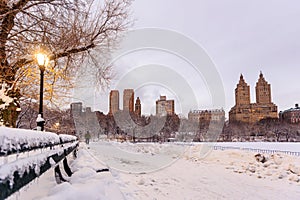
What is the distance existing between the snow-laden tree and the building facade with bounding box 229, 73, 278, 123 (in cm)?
6992

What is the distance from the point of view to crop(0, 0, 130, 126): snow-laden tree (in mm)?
6835

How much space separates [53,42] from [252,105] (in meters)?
103

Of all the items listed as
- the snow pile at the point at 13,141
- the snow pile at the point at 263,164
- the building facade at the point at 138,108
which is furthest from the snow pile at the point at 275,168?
the building facade at the point at 138,108

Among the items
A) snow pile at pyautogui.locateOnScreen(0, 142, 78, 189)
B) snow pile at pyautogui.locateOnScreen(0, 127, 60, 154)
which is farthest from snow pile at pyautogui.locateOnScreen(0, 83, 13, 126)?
snow pile at pyautogui.locateOnScreen(0, 127, 60, 154)

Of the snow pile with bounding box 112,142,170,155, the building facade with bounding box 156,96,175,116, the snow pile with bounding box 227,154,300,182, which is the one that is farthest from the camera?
the building facade with bounding box 156,96,175,116

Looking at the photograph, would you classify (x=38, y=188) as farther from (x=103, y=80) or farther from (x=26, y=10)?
(x=103, y=80)

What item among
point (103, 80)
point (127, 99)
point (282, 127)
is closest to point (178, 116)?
point (127, 99)

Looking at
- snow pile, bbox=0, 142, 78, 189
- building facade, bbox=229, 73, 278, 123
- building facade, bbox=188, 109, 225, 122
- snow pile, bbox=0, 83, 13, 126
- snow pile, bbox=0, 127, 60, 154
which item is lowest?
snow pile, bbox=0, 142, 78, 189

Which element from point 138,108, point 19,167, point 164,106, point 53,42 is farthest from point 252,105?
point 19,167

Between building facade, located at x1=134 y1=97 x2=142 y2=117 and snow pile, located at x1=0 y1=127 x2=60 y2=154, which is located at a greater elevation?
building facade, located at x1=134 y1=97 x2=142 y2=117

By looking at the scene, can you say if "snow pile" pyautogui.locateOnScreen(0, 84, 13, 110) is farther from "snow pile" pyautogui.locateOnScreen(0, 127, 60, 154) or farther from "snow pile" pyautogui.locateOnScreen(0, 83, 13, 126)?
"snow pile" pyautogui.locateOnScreen(0, 127, 60, 154)

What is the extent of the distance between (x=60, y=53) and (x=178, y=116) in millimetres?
47780

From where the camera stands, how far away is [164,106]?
49188 millimetres

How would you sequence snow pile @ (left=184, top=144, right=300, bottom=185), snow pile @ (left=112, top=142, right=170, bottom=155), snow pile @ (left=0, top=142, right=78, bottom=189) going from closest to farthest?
1. snow pile @ (left=0, top=142, right=78, bottom=189)
2. snow pile @ (left=184, top=144, right=300, bottom=185)
3. snow pile @ (left=112, top=142, right=170, bottom=155)
